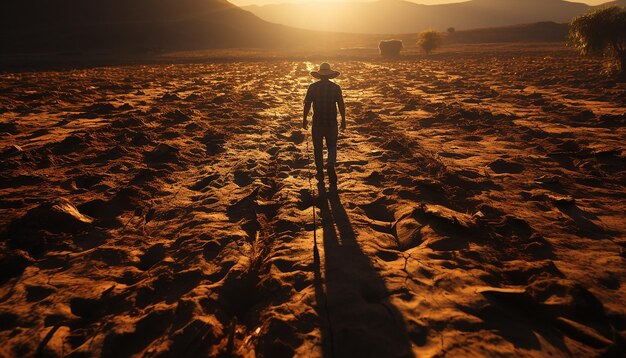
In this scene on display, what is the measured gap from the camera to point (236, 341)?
2758 millimetres

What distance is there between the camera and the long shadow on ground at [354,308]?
2.65 m

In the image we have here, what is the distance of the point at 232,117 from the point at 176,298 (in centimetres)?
800

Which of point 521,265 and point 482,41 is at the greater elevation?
point 482,41

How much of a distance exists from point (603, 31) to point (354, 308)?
17.8 m

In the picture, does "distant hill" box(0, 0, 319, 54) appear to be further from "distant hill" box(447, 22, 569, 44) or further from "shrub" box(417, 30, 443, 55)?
"shrub" box(417, 30, 443, 55)

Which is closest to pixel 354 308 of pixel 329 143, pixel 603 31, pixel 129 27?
pixel 329 143

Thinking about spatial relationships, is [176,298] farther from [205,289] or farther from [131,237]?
[131,237]

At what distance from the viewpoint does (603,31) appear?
574 inches

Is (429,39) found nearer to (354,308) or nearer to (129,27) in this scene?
(354,308)

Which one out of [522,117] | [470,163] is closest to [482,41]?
[522,117]

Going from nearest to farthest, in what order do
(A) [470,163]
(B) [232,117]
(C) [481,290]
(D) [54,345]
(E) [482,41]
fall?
(D) [54,345] < (C) [481,290] < (A) [470,163] < (B) [232,117] < (E) [482,41]

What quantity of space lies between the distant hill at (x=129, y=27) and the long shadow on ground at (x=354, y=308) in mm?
60442

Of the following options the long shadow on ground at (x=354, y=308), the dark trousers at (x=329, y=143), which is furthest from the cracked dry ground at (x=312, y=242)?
the dark trousers at (x=329, y=143)

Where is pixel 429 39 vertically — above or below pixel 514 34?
below
